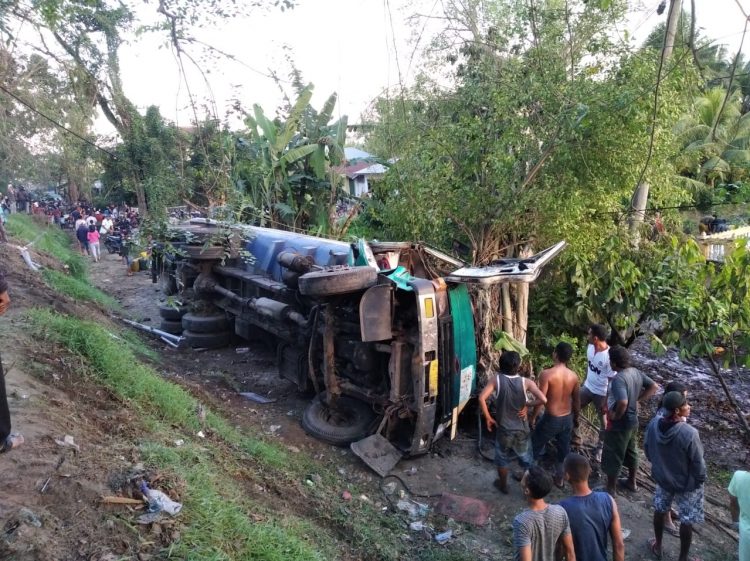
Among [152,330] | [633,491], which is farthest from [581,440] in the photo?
[152,330]

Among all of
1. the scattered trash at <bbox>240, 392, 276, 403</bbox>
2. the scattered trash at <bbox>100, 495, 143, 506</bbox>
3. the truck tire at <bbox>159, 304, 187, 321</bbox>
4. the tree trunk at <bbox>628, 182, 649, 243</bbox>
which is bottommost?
the scattered trash at <bbox>240, 392, 276, 403</bbox>

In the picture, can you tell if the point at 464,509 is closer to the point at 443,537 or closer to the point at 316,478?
the point at 443,537

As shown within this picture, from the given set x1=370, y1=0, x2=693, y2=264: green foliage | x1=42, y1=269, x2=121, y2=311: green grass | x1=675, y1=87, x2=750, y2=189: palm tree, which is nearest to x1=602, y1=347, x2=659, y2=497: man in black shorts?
x1=370, y1=0, x2=693, y2=264: green foliage

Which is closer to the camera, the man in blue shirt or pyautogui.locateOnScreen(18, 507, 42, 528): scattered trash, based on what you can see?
pyautogui.locateOnScreen(18, 507, 42, 528): scattered trash

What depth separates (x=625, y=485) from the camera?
5.06 metres

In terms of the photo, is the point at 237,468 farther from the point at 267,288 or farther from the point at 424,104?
the point at 424,104

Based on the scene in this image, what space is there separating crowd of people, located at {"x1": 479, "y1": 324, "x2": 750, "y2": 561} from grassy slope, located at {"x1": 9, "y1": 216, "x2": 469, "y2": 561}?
1217 mm

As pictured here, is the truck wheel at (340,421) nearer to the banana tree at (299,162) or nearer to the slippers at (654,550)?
the slippers at (654,550)

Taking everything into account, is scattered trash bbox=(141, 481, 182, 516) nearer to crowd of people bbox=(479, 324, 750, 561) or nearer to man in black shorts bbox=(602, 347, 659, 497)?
crowd of people bbox=(479, 324, 750, 561)

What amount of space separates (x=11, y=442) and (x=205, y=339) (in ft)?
16.9

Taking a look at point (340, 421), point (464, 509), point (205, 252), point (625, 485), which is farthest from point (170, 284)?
point (625, 485)

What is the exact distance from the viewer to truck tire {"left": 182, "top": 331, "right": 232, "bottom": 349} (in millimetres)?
8344

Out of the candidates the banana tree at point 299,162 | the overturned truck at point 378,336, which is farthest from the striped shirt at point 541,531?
the banana tree at point 299,162

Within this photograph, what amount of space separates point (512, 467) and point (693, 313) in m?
2.53
